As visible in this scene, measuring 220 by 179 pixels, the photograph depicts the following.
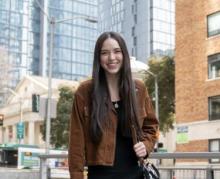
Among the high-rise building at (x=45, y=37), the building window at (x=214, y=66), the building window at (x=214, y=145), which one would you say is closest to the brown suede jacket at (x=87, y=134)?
the building window at (x=214, y=145)

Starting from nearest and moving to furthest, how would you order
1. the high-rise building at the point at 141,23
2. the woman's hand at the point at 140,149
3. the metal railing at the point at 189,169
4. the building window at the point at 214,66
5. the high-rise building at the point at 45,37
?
the woman's hand at the point at 140,149 < the metal railing at the point at 189,169 < the building window at the point at 214,66 < the high-rise building at the point at 141,23 < the high-rise building at the point at 45,37

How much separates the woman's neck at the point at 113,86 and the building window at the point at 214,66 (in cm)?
3919

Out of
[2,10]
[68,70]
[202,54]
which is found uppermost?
[2,10]

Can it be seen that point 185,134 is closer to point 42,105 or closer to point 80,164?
point 42,105

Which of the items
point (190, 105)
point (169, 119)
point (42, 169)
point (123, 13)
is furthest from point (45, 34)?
point (42, 169)

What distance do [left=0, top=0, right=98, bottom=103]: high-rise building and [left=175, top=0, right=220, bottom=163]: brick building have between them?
8194cm

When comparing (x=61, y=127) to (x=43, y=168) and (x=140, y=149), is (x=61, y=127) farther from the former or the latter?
(x=140, y=149)

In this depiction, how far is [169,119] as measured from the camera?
55.6 m

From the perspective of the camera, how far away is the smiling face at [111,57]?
146 inches

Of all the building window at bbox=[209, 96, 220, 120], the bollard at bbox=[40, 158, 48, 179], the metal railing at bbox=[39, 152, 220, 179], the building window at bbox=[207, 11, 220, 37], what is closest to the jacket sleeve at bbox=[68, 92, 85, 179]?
the metal railing at bbox=[39, 152, 220, 179]

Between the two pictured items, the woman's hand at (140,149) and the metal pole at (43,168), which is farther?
the metal pole at (43,168)

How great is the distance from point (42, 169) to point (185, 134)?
37.9 metres

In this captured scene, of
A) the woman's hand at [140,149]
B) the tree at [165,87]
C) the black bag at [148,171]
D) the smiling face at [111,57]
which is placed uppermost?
the tree at [165,87]

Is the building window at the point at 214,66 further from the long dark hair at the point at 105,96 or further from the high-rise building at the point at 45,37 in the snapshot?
the high-rise building at the point at 45,37
